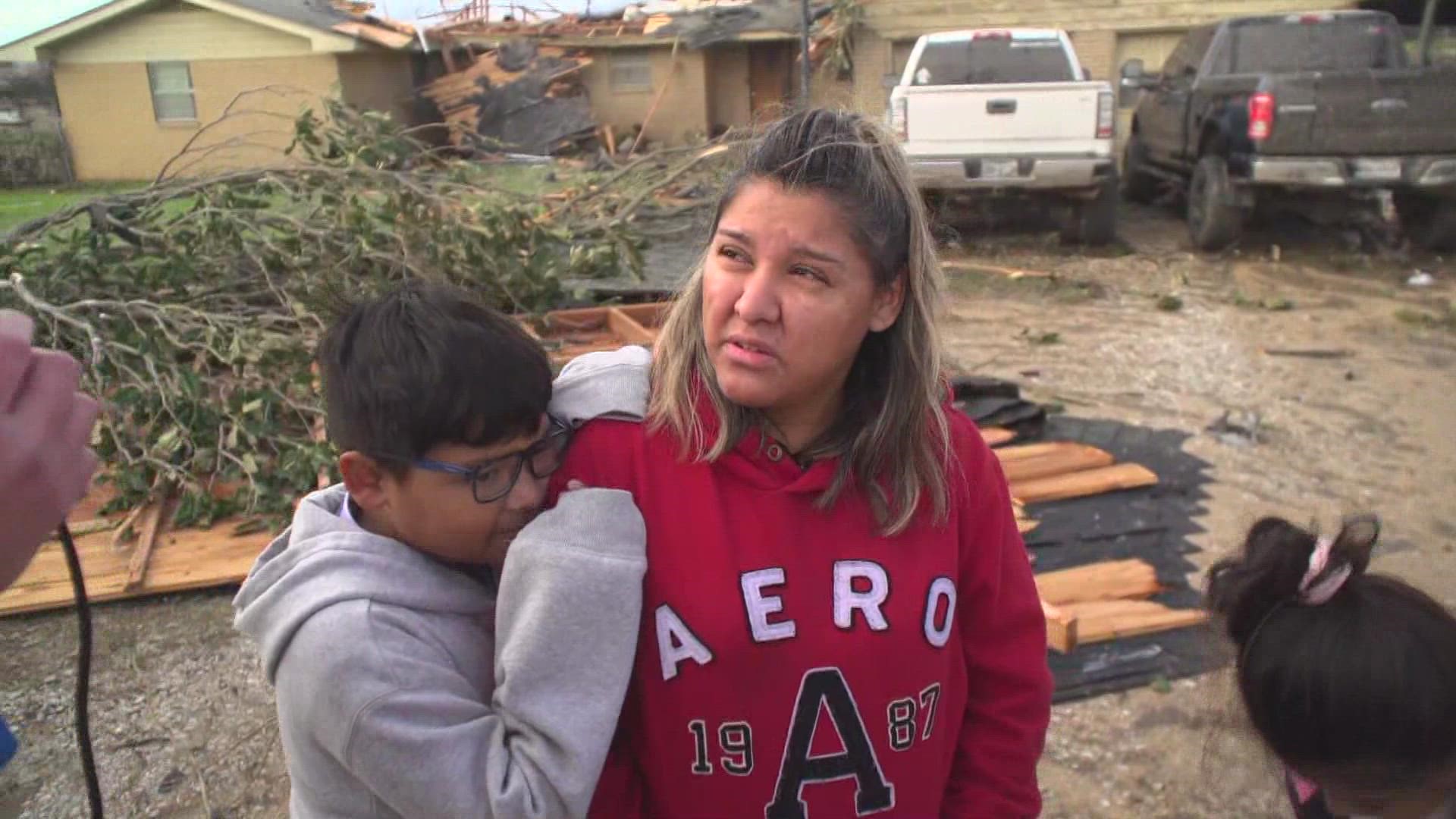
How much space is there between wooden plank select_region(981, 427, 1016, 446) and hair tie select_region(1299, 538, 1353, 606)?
157 inches

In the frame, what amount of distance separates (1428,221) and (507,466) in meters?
11.8

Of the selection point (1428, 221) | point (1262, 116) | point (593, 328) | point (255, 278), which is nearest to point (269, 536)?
point (255, 278)

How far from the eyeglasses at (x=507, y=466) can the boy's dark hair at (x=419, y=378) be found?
0.10 feet

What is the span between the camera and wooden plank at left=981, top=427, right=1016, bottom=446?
5973mm

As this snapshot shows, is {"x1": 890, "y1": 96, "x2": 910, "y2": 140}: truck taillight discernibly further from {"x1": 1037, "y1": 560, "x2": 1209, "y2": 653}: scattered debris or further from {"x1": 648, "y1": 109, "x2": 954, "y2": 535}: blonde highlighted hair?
{"x1": 648, "y1": 109, "x2": 954, "y2": 535}: blonde highlighted hair

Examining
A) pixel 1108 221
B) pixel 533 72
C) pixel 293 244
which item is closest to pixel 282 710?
pixel 293 244

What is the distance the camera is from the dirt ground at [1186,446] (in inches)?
134

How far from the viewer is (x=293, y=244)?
245 inches

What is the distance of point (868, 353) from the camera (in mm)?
1778

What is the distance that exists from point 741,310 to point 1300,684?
1.18m

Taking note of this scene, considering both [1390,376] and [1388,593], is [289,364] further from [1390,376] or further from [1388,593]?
[1390,376]

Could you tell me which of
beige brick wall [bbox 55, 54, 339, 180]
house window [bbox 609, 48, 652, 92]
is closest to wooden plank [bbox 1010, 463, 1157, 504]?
house window [bbox 609, 48, 652, 92]

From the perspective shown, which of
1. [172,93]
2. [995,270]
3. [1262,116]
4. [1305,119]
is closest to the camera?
[1305,119]

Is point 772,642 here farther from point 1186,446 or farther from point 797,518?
point 1186,446
